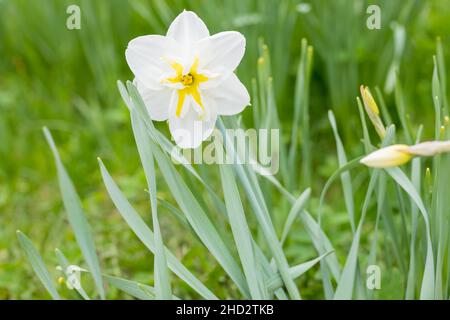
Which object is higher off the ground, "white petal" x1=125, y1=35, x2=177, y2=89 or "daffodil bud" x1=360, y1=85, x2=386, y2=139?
"white petal" x1=125, y1=35, x2=177, y2=89

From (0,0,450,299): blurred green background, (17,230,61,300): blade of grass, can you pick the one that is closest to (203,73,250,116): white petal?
(17,230,61,300): blade of grass

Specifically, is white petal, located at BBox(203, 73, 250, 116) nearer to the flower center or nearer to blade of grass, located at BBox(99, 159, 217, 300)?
the flower center

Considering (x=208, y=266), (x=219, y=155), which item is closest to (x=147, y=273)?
(x=208, y=266)

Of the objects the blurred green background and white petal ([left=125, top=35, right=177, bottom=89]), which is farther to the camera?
the blurred green background

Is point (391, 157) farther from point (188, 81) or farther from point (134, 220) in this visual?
point (134, 220)

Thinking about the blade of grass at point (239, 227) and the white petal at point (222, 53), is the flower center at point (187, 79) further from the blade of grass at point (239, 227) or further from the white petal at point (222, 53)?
the blade of grass at point (239, 227)

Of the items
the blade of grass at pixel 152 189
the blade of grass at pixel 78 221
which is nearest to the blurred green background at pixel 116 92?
the blade of grass at pixel 78 221
